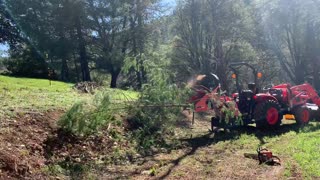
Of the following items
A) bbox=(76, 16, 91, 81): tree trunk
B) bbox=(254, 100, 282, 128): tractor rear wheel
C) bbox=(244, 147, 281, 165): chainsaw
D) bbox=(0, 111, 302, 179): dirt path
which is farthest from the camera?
bbox=(76, 16, 91, 81): tree trunk

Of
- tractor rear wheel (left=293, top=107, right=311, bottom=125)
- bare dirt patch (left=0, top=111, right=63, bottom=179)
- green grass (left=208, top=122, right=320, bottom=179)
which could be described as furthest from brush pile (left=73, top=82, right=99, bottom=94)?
tractor rear wheel (left=293, top=107, right=311, bottom=125)

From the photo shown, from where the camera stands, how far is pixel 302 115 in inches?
478

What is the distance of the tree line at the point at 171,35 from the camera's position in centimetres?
2633

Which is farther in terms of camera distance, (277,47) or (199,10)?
(277,47)

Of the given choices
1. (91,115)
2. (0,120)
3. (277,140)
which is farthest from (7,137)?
(277,140)

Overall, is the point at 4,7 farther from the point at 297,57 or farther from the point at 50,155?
the point at 50,155

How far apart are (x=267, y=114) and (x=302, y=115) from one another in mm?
1659

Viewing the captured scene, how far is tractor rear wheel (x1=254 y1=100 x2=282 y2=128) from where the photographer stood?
11.2 meters

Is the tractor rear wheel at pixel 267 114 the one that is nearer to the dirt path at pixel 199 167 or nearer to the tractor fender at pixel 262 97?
the tractor fender at pixel 262 97

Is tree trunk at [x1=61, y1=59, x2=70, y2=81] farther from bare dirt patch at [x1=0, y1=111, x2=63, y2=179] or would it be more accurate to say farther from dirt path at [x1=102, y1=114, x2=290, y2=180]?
dirt path at [x1=102, y1=114, x2=290, y2=180]

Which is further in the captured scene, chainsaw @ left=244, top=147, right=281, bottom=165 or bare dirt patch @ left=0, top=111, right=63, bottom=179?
chainsaw @ left=244, top=147, right=281, bottom=165

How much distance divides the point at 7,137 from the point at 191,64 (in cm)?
2288

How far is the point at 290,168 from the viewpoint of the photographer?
6785 mm

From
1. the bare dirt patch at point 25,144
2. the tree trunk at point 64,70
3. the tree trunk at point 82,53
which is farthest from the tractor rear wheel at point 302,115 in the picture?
the tree trunk at point 64,70
